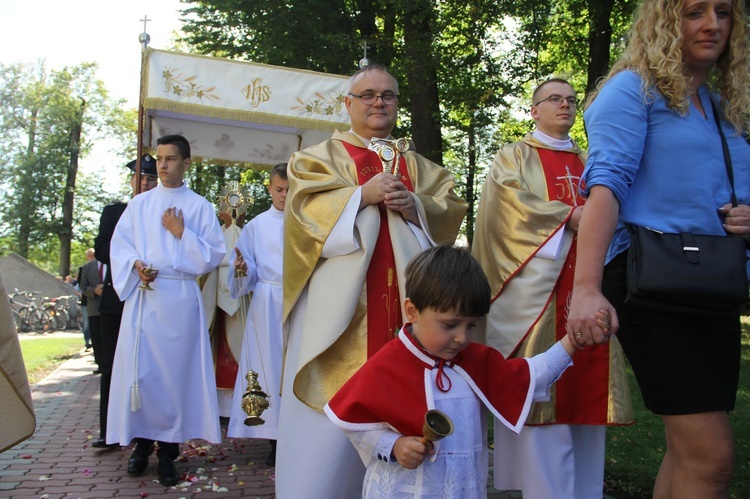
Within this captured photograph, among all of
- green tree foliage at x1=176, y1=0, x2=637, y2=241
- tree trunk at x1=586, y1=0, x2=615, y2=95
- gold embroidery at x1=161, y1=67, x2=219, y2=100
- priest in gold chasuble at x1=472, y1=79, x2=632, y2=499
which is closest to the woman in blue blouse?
priest in gold chasuble at x1=472, y1=79, x2=632, y2=499

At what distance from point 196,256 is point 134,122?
4007cm

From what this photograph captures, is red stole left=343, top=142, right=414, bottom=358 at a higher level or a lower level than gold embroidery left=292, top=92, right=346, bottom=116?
lower

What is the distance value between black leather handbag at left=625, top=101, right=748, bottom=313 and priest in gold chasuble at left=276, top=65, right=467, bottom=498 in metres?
1.59

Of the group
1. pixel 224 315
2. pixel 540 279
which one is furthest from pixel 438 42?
pixel 540 279

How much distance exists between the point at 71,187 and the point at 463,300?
43.0 m

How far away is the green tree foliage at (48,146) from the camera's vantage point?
136 feet

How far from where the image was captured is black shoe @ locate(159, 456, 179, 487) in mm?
5562

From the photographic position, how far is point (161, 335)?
19.4ft

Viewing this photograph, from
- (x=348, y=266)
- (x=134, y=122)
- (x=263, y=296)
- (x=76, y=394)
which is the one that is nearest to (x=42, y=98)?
(x=134, y=122)

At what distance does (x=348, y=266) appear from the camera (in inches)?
159

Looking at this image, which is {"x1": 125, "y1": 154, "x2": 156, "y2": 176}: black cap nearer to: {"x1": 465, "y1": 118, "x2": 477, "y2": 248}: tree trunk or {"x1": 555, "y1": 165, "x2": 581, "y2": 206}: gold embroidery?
{"x1": 555, "y1": 165, "x2": 581, "y2": 206}: gold embroidery

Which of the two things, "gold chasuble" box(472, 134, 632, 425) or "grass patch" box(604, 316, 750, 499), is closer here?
"gold chasuble" box(472, 134, 632, 425)

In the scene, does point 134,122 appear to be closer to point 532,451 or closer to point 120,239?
point 120,239

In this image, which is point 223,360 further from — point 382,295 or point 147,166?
point 382,295
